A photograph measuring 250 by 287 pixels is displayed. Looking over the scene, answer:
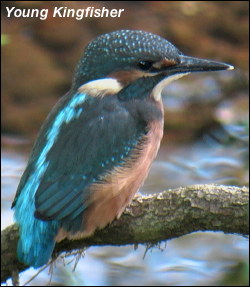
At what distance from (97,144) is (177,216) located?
0.51 m

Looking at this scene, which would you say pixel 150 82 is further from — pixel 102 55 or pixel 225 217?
pixel 225 217

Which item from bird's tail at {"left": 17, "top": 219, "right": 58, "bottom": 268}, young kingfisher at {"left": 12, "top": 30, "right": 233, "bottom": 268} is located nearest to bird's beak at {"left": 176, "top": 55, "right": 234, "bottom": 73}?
young kingfisher at {"left": 12, "top": 30, "right": 233, "bottom": 268}

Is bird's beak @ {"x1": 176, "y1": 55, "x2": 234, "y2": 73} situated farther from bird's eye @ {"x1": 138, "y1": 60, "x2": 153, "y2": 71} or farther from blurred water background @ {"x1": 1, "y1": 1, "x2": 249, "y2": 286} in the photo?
blurred water background @ {"x1": 1, "y1": 1, "x2": 249, "y2": 286}

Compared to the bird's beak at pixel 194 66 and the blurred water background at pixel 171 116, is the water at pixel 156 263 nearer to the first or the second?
the blurred water background at pixel 171 116

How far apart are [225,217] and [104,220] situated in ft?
1.91

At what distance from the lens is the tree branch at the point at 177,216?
3854mm

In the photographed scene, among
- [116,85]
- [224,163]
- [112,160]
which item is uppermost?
[116,85]

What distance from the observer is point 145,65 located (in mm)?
4141

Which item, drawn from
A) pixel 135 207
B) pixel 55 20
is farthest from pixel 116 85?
pixel 55 20

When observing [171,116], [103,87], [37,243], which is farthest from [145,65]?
[171,116]

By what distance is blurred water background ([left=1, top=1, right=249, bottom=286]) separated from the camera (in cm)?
619

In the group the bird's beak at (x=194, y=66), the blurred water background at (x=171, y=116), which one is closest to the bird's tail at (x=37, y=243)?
the bird's beak at (x=194, y=66)

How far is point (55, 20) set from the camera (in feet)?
28.5

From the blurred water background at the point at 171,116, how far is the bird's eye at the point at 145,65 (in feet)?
7.26
